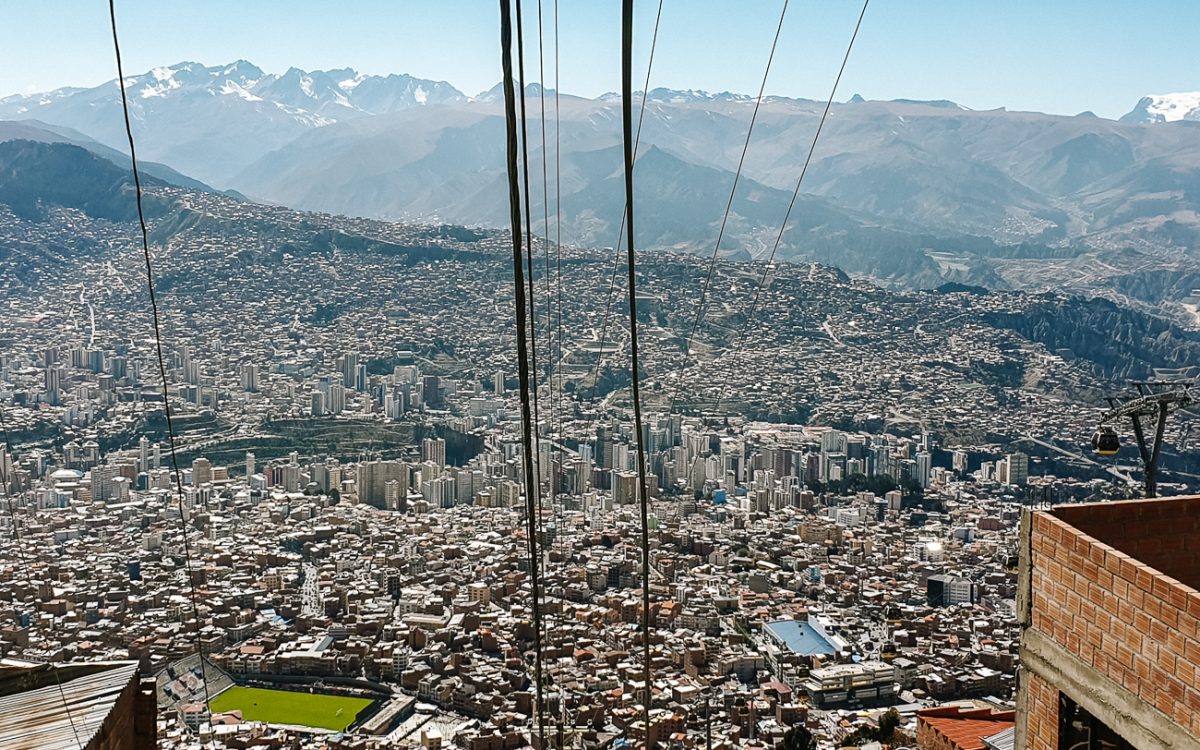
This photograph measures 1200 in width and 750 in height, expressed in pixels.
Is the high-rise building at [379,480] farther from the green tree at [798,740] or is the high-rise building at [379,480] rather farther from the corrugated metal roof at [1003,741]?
the corrugated metal roof at [1003,741]

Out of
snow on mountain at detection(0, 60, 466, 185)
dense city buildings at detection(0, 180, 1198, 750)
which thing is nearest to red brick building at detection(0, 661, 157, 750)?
dense city buildings at detection(0, 180, 1198, 750)

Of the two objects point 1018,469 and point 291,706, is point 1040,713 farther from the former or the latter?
point 1018,469

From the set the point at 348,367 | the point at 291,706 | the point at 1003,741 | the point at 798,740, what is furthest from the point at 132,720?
the point at 348,367

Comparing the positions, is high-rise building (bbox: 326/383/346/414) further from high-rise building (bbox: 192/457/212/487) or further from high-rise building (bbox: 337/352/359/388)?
high-rise building (bbox: 192/457/212/487)

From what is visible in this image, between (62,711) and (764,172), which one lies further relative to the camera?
(764,172)

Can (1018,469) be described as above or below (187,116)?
below

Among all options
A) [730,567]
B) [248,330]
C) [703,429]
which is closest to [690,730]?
[730,567]
